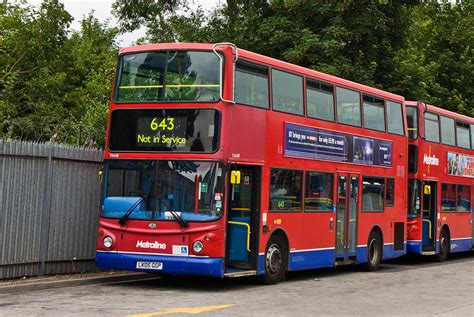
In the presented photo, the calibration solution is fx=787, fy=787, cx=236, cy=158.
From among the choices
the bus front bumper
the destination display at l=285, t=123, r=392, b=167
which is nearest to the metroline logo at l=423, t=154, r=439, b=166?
the destination display at l=285, t=123, r=392, b=167

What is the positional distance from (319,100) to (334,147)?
1.22 metres

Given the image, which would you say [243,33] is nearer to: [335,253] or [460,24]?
[335,253]

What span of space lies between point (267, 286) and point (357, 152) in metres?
5.04

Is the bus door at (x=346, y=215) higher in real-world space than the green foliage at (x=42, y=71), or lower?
lower

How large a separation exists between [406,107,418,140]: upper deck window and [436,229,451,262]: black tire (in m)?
3.45

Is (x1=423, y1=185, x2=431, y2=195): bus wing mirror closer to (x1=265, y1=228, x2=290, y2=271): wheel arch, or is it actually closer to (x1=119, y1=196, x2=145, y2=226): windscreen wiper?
(x1=265, y1=228, x2=290, y2=271): wheel arch

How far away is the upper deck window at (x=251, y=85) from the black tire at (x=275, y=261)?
2712mm

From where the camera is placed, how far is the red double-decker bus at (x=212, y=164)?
1371 centimetres

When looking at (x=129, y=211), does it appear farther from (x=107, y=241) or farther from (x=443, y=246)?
(x=443, y=246)

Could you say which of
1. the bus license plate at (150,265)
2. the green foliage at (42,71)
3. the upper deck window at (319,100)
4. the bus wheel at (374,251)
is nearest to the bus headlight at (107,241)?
the bus license plate at (150,265)

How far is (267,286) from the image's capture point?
1502 centimetres

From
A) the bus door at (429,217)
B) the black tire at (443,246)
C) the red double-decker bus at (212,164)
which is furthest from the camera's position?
the black tire at (443,246)

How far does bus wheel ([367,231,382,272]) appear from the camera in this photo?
1970 centimetres

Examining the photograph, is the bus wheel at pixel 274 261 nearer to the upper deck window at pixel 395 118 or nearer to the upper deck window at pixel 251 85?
the upper deck window at pixel 251 85
